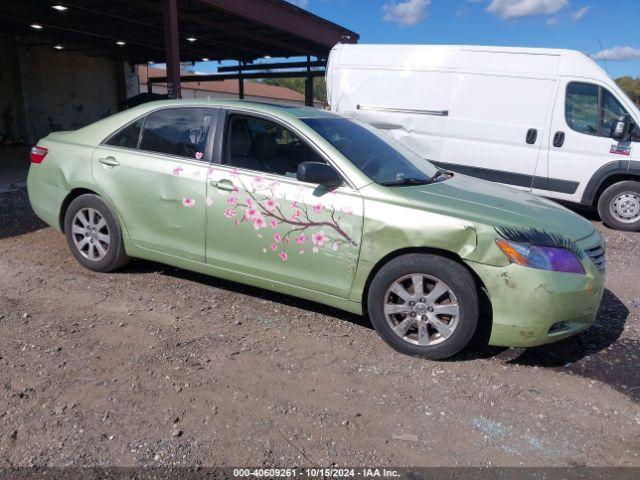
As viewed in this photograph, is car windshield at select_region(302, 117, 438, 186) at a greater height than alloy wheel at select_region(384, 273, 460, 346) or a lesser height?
greater

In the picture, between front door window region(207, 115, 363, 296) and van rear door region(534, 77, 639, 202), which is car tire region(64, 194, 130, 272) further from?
van rear door region(534, 77, 639, 202)

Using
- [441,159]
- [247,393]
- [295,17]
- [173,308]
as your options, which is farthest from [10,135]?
[247,393]

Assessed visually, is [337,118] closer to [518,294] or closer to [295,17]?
[518,294]

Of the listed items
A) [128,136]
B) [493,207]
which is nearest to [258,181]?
[128,136]

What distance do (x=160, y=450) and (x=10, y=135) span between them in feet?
66.2

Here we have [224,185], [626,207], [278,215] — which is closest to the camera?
[278,215]

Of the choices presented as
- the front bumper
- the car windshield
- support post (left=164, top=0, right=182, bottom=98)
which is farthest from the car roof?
support post (left=164, top=0, right=182, bottom=98)

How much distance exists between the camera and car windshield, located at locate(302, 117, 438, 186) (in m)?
3.95

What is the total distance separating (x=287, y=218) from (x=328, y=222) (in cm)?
32

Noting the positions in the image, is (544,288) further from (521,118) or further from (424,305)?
(521,118)

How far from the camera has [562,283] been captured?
3338 millimetres

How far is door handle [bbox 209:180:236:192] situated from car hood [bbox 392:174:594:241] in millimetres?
1231

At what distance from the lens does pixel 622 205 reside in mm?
7809

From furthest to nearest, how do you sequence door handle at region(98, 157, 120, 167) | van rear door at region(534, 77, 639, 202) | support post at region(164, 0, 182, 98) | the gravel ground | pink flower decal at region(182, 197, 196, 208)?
support post at region(164, 0, 182, 98), van rear door at region(534, 77, 639, 202), door handle at region(98, 157, 120, 167), pink flower decal at region(182, 197, 196, 208), the gravel ground
